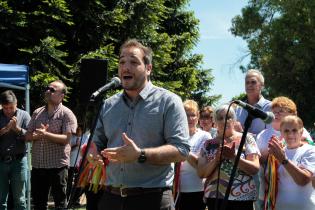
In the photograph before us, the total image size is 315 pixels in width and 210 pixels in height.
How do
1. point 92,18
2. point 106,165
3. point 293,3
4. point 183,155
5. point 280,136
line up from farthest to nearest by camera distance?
point 293,3
point 92,18
point 280,136
point 106,165
point 183,155

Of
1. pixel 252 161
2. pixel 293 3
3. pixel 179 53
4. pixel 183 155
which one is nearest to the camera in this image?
pixel 183 155

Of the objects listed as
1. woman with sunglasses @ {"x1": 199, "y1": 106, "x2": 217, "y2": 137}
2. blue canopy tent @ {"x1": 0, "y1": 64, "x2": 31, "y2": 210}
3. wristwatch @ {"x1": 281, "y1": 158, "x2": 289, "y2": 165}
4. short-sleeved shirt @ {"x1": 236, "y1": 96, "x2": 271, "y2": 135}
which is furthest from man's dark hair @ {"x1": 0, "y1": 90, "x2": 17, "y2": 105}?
wristwatch @ {"x1": 281, "y1": 158, "x2": 289, "y2": 165}

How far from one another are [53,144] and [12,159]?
0.88 m

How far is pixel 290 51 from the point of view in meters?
24.4

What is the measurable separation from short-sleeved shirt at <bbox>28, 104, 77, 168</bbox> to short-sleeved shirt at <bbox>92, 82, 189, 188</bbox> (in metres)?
3.33

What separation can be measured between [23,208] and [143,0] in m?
10.7

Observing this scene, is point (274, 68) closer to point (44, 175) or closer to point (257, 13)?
point (257, 13)

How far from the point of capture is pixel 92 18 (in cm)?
1505

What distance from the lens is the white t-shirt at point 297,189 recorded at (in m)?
4.66

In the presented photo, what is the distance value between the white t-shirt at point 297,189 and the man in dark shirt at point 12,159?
396 cm

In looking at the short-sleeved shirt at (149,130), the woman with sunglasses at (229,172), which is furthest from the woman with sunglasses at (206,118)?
the short-sleeved shirt at (149,130)

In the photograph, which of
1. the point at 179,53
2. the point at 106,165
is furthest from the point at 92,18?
the point at 106,165

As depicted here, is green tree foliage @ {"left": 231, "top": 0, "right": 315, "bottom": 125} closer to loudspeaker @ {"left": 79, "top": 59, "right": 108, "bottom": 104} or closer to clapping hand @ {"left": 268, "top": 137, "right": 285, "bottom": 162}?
loudspeaker @ {"left": 79, "top": 59, "right": 108, "bottom": 104}

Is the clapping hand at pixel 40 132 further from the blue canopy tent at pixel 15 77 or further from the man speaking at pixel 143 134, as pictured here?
the man speaking at pixel 143 134
